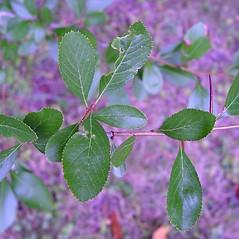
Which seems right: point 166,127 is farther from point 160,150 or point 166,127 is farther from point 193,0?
point 193,0

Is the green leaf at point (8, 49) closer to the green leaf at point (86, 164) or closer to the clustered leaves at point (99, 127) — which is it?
the clustered leaves at point (99, 127)

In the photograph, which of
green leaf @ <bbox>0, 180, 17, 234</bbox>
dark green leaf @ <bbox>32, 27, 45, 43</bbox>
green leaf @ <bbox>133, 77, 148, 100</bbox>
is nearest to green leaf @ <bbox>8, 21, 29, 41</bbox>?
dark green leaf @ <bbox>32, 27, 45, 43</bbox>

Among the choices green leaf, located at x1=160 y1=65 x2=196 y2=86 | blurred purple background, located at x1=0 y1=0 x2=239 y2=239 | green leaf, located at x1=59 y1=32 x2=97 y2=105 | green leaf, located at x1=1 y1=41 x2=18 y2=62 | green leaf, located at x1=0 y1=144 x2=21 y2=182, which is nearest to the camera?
green leaf, located at x1=59 y1=32 x2=97 y2=105

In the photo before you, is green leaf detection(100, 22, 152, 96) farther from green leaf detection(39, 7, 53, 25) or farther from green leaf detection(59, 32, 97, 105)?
green leaf detection(39, 7, 53, 25)

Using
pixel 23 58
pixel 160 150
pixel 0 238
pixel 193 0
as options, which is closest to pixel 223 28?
pixel 193 0

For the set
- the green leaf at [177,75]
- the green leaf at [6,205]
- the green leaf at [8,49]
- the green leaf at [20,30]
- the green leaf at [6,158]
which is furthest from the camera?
the green leaf at [8,49]

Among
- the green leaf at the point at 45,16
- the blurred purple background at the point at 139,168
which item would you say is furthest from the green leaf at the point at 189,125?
the blurred purple background at the point at 139,168

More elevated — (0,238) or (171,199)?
(171,199)
